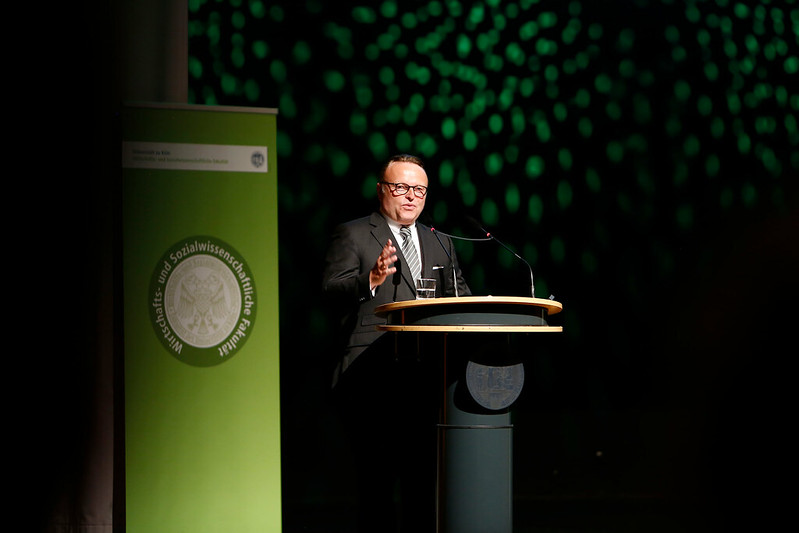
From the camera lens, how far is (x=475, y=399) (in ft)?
7.68

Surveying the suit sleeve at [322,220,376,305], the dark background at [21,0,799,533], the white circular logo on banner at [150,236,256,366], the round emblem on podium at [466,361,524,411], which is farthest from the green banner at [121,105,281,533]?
the dark background at [21,0,799,533]

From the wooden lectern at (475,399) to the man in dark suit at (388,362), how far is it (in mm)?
113

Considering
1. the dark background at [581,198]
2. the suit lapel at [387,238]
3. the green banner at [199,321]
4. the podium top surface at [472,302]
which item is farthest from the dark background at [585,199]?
the podium top surface at [472,302]

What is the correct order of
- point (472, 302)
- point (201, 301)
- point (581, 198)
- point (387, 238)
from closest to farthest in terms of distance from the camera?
point (472, 302) → point (201, 301) → point (387, 238) → point (581, 198)

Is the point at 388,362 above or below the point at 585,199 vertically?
below

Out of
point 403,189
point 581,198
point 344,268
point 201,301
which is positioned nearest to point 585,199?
point 581,198

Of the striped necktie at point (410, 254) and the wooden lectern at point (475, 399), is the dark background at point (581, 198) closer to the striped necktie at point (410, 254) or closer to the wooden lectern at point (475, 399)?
the striped necktie at point (410, 254)

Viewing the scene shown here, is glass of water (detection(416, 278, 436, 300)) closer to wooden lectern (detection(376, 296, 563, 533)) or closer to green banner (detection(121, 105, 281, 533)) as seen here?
wooden lectern (detection(376, 296, 563, 533))

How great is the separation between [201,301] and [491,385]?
0.92m

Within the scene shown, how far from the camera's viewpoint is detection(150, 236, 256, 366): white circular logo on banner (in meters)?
2.51

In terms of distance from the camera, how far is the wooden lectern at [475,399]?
91.1 inches

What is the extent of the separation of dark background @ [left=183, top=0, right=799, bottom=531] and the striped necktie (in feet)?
3.63

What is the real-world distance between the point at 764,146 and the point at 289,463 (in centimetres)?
295

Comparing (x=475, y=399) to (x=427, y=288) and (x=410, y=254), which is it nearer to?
(x=427, y=288)
